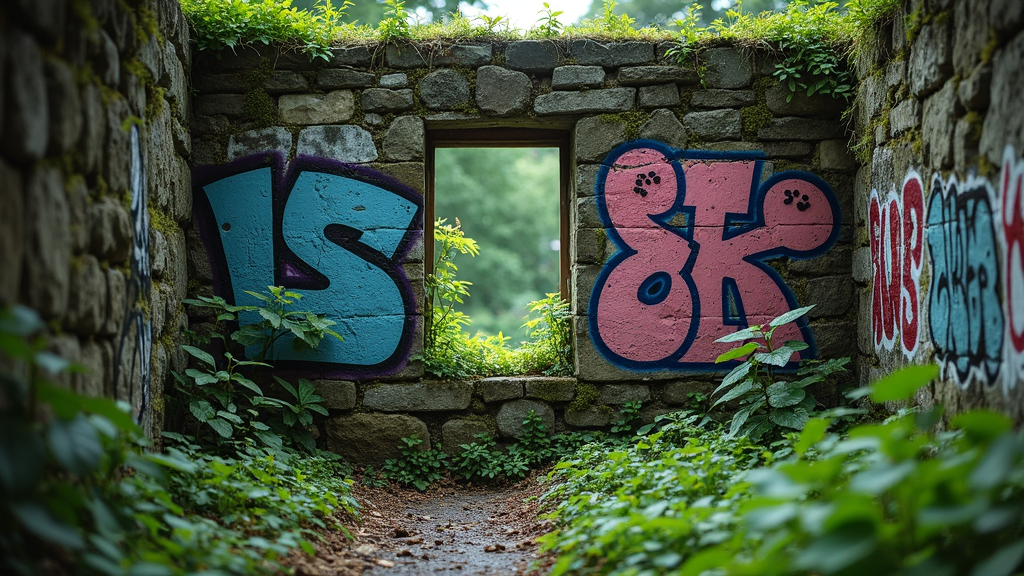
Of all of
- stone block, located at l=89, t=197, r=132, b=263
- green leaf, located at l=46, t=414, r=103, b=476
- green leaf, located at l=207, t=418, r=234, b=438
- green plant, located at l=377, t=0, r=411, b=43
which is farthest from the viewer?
green plant, located at l=377, t=0, r=411, b=43

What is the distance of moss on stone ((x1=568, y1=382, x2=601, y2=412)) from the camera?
4.36m

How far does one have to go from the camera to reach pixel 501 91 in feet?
14.4

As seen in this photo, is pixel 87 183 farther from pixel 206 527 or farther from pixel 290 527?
pixel 290 527

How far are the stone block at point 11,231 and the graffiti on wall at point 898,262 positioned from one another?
337 centimetres

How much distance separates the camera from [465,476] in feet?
14.0

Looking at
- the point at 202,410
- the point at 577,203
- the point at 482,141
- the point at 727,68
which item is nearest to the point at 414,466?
the point at 202,410

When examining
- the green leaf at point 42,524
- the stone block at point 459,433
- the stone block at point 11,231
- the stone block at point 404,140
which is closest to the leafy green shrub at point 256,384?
the stone block at point 459,433

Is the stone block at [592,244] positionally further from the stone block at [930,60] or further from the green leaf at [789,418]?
the stone block at [930,60]

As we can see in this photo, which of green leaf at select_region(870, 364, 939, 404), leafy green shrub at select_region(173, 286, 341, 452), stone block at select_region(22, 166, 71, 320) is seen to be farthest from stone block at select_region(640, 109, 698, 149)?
stone block at select_region(22, 166, 71, 320)

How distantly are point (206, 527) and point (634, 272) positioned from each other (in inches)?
110

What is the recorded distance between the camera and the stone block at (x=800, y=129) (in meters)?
4.32

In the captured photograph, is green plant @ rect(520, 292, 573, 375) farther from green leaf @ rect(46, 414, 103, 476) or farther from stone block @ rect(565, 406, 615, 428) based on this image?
green leaf @ rect(46, 414, 103, 476)

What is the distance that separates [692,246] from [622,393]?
→ 0.96m

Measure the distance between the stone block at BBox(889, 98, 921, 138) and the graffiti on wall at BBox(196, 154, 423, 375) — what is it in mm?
2545
